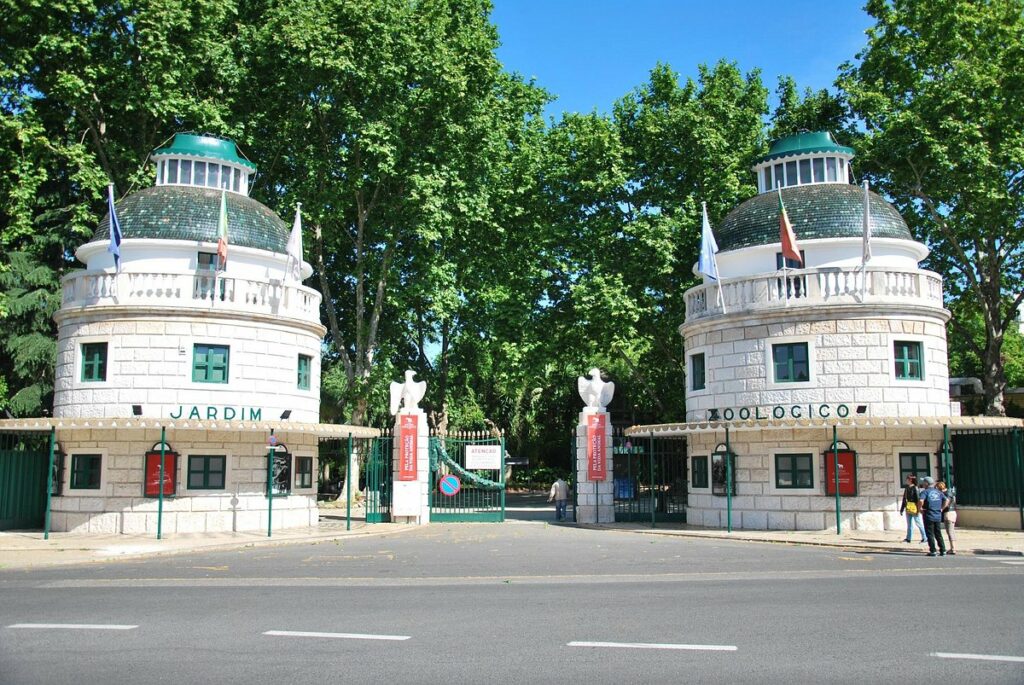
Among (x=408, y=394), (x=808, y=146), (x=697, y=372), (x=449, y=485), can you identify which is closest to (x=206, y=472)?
(x=408, y=394)

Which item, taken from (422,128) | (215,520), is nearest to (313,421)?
(215,520)

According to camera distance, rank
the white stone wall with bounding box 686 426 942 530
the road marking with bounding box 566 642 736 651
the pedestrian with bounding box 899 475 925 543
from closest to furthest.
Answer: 1. the road marking with bounding box 566 642 736 651
2. the pedestrian with bounding box 899 475 925 543
3. the white stone wall with bounding box 686 426 942 530

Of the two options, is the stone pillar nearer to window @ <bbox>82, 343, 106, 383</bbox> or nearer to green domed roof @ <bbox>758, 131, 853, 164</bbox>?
window @ <bbox>82, 343, 106, 383</bbox>

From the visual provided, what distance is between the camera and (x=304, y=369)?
3131cm

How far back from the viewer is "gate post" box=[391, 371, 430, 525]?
31.2 meters

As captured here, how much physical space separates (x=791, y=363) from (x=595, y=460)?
24.5ft

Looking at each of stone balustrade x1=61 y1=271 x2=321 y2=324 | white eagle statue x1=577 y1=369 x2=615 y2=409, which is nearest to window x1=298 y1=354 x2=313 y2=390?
stone balustrade x1=61 y1=271 x2=321 y2=324

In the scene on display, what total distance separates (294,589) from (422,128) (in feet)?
91.1

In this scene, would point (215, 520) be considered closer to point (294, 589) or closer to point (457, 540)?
point (457, 540)

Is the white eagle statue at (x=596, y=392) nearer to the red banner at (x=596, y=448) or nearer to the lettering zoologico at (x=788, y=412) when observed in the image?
the red banner at (x=596, y=448)

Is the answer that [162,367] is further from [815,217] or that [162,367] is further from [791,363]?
[815,217]

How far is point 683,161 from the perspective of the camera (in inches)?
1574

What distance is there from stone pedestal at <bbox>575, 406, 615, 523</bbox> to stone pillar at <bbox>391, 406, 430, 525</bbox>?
545cm

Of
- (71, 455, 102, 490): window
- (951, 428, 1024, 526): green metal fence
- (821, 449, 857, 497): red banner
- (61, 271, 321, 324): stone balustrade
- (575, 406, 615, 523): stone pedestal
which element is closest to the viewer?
(821, 449, 857, 497): red banner
